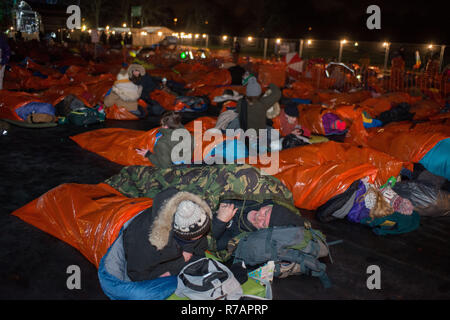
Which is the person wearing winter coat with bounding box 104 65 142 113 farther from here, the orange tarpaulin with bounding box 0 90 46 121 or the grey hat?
the grey hat

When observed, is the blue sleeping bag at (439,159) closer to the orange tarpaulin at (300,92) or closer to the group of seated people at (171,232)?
the group of seated people at (171,232)

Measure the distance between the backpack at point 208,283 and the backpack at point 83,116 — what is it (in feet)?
17.3

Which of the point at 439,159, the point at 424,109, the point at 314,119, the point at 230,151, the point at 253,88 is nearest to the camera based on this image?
the point at 230,151

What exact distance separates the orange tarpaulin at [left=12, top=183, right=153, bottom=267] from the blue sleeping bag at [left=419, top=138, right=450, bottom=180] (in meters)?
3.52

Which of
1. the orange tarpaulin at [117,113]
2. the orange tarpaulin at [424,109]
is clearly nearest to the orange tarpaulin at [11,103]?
the orange tarpaulin at [117,113]

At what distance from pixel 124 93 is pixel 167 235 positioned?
5.58 m

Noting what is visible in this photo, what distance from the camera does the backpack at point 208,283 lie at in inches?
84.0

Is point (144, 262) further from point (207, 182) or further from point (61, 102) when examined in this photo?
point (61, 102)

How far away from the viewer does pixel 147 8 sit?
185ft

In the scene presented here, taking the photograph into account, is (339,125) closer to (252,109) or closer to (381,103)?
(381,103)

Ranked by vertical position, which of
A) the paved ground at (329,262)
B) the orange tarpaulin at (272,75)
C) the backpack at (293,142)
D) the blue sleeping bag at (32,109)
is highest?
the orange tarpaulin at (272,75)

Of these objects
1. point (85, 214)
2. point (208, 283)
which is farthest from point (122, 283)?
point (85, 214)

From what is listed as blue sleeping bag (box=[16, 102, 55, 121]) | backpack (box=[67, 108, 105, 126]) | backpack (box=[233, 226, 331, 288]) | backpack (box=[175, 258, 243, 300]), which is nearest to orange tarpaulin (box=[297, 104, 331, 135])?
backpack (box=[67, 108, 105, 126])

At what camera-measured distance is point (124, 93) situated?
23.6 ft
